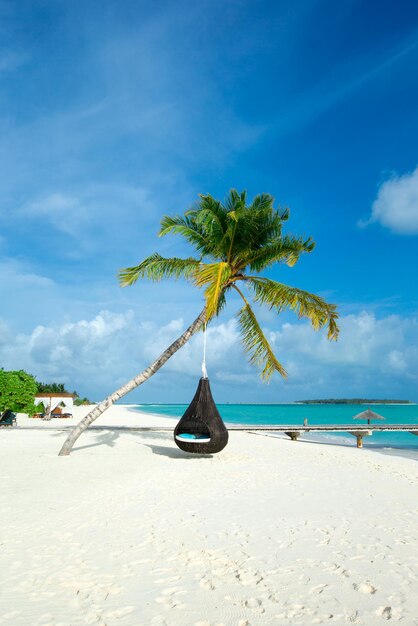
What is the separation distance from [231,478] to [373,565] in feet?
15.2

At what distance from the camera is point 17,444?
12.6 m

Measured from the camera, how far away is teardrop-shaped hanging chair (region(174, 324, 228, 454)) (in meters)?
10.0

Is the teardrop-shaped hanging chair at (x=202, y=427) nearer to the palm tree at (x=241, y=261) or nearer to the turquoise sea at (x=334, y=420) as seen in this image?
the palm tree at (x=241, y=261)

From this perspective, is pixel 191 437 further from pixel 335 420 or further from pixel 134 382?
pixel 335 420

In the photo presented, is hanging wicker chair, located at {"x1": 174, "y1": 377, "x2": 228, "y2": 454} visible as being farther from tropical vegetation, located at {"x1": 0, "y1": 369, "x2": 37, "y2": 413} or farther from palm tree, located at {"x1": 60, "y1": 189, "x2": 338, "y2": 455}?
tropical vegetation, located at {"x1": 0, "y1": 369, "x2": 37, "y2": 413}

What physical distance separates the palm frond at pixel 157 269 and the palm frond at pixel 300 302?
68.8 inches

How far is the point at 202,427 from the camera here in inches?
407

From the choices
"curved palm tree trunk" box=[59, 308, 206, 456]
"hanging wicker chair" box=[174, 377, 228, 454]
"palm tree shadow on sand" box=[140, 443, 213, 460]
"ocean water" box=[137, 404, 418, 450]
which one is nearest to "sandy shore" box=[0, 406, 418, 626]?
"hanging wicker chair" box=[174, 377, 228, 454]

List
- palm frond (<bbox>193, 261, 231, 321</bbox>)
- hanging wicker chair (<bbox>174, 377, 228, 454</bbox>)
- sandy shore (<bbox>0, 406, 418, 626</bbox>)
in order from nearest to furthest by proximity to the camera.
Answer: sandy shore (<bbox>0, 406, 418, 626</bbox>)
palm frond (<bbox>193, 261, 231, 321</bbox>)
hanging wicker chair (<bbox>174, 377, 228, 454</bbox>)

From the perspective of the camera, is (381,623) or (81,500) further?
(81,500)

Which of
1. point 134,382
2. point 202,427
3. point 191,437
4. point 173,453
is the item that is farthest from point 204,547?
point 173,453

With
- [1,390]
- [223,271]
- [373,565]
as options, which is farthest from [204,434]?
[1,390]

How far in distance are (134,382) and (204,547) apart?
638 centimetres

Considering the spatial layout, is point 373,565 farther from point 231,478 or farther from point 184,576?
point 231,478
